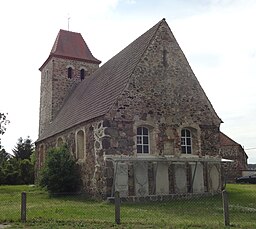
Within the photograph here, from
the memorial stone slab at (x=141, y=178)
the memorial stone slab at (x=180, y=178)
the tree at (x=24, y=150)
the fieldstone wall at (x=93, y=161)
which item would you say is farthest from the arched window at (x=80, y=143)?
the tree at (x=24, y=150)

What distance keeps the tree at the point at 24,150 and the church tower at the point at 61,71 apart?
50.6ft

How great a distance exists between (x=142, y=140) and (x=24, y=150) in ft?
111

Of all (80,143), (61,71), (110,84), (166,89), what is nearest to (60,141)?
(80,143)

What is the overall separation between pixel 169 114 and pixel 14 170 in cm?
2298

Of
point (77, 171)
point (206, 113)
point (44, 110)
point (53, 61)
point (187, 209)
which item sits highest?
point (53, 61)

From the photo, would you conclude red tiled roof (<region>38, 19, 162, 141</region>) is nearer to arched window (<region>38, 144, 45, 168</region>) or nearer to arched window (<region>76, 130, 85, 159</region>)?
arched window (<region>76, 130, 85, 159</region>)

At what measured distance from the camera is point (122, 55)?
858 inches

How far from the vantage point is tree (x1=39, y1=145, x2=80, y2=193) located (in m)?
18.5

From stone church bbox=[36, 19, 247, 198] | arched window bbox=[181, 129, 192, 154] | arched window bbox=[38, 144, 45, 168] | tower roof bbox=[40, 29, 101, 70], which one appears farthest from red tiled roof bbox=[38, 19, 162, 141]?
tower roof bbox=[40, 29, 101, 70]

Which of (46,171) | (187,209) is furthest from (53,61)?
(187,209)

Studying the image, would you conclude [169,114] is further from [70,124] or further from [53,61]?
[53,61]

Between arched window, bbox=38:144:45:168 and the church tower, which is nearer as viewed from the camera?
arched window, bbox=38:144:45:168

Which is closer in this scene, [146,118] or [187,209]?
[187,209]

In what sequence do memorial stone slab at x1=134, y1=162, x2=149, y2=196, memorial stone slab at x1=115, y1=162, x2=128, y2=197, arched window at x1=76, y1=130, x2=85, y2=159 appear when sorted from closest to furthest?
memorial stone slab at x1=115, y1=162, x2=128, y2=197 < memorial stone slab at x1=134, y1=162, x2=149, y2=196 < arched window at x1=76, y1=130, x2=85, y2=159
